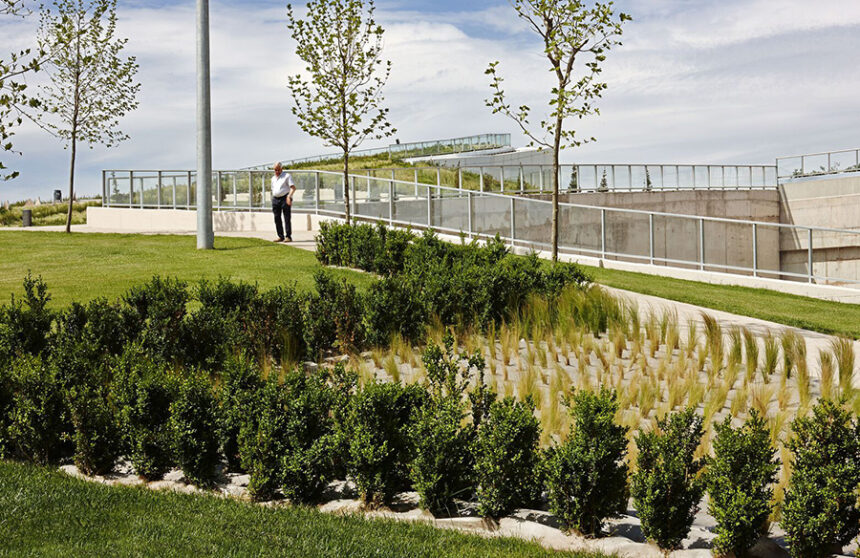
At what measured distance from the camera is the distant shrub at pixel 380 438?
5.21 meters

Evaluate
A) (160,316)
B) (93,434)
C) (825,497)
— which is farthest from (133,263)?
(825,497)

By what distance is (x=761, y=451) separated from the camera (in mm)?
4605

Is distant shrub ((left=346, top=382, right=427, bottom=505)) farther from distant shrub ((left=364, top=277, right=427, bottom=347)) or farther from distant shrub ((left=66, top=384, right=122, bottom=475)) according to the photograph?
distant shrub ((left=364, top=277, right=427, bottom=347))

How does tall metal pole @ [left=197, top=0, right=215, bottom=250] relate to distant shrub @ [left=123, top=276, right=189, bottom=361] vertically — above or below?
above

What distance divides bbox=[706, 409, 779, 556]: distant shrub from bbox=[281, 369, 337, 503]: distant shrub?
7.72 feet

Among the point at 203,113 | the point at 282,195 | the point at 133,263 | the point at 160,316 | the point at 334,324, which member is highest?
the point at 203,113

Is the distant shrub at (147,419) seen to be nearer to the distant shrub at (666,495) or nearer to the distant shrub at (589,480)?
the distant shrub at (589,480)

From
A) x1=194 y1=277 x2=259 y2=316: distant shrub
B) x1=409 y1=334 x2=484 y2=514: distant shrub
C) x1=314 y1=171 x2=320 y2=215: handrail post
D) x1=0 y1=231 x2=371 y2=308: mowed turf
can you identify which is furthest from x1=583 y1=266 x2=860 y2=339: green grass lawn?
x1=314 y1=171 x2=320 y2=215: handrail post

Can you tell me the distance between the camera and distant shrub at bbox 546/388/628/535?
476cm

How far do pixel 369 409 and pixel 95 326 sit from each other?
14.3 feet

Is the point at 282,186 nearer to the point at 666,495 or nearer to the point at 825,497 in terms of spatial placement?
the point at 666,495

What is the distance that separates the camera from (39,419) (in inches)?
247

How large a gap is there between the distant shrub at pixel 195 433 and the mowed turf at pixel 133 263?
5.47m

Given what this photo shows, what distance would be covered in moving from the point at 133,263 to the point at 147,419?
473 inches
